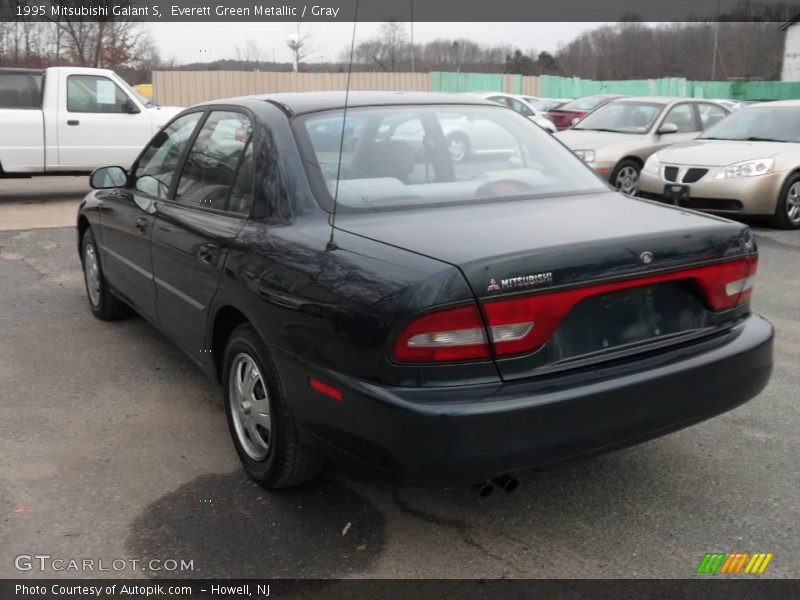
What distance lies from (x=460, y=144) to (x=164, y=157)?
1743mm

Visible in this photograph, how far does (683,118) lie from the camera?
1177 centimetres

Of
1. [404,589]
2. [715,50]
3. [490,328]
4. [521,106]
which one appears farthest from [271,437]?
[521,106]

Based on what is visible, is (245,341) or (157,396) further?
(157,396)

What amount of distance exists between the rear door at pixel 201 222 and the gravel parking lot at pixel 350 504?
553mm

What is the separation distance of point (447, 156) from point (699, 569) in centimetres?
194

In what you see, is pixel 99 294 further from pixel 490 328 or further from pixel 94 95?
pixel 94 95

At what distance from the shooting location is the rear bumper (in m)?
2.33

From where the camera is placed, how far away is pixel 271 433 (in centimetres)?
296

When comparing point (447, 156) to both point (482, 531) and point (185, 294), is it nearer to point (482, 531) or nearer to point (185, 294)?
point (185, 294)

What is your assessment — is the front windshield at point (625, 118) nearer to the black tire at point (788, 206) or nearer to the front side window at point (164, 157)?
the black tire at point (788, 206)

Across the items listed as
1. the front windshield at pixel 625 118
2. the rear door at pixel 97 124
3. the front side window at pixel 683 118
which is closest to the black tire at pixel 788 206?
the front windshield at pixel 625 118

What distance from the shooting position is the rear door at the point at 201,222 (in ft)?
10.9

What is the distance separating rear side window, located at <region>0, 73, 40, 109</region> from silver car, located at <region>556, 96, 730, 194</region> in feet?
25.6

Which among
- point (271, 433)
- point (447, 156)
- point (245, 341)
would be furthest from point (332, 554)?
point (447, 156)
